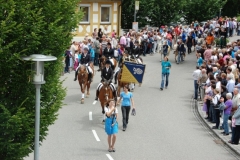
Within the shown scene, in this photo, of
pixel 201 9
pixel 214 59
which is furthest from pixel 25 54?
pixel 201 9

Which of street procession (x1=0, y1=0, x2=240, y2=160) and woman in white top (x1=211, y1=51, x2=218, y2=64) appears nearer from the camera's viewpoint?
street procession (x1=0, y1=0, x2=240, y2=160)

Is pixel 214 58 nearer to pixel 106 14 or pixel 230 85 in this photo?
pixel 230 85

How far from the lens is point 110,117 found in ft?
61.8

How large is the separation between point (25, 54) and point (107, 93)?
1113 cm

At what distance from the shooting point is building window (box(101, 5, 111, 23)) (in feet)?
160

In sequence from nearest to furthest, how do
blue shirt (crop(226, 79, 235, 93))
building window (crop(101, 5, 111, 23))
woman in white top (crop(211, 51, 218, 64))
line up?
blue shirt (crop(226, 79, 235, 93)) → woman in white top (crop(211, 51, 218, 64)) → building window (crop(101, 5, 111, 23))

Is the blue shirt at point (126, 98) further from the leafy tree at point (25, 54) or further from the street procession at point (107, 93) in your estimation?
the leafy tree at point (25, 54)

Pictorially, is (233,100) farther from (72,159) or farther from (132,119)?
(72,159)

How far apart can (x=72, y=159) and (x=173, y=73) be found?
17.9m

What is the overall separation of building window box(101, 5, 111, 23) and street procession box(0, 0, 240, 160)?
8cm

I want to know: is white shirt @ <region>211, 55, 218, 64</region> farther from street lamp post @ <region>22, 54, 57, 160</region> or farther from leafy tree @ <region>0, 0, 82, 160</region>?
street lamp post @ <region>22, 54, 57, 160</region>

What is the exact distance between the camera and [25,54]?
467 inches

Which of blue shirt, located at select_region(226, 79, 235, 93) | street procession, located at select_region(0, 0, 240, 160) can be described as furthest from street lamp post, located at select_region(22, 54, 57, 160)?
blue shirt, located at select_region(226, 79, 235, 93)

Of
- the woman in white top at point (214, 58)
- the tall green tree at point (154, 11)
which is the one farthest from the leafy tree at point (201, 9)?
the woman in white top at point (214, 58)
